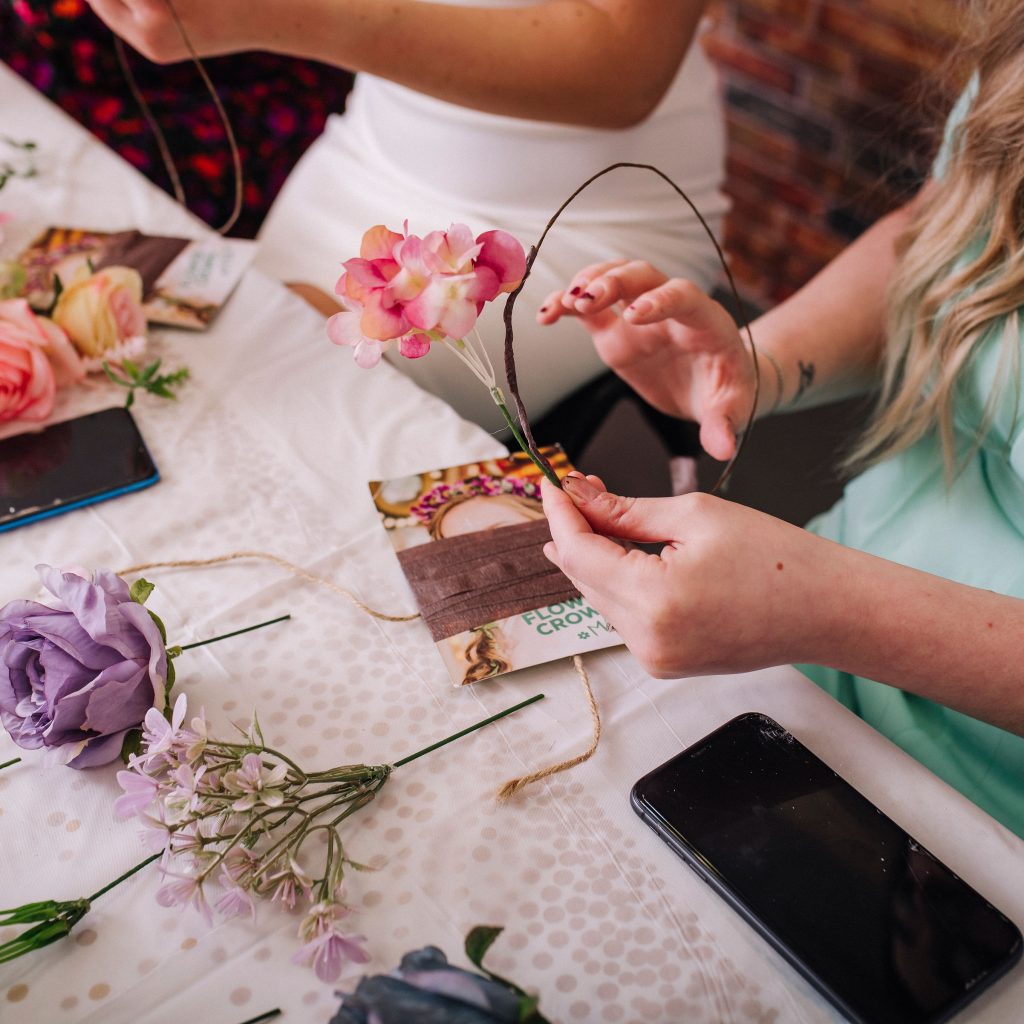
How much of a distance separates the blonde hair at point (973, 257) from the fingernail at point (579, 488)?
1.21ft

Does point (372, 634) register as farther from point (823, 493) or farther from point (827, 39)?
point (827, 39)

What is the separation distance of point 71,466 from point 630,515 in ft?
1.67

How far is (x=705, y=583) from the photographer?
1.74 feet

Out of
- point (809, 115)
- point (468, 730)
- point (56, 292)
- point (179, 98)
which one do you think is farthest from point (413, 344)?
point (809, 115)

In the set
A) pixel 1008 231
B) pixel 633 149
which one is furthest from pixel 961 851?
pixel 633 149

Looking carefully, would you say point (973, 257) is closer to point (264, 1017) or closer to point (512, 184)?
point (512, 184)

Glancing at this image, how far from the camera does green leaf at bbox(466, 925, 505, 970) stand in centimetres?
48

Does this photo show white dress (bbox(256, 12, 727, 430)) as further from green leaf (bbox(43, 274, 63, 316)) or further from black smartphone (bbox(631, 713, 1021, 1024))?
black smartphone (bbox(631, 713, 1021, 1024))

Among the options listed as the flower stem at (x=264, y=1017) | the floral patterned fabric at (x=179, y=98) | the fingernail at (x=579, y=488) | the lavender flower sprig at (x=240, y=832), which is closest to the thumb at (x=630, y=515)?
the fingernail at (x=579, y=488)

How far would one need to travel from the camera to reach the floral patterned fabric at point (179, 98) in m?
1.54

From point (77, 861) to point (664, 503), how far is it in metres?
0.41

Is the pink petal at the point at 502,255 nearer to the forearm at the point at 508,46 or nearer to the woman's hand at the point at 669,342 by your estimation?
the woman's hand at the point at 669,342

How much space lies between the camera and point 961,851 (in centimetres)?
53

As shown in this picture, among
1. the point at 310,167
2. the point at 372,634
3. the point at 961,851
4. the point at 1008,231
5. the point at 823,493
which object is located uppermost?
the point at 310,167
